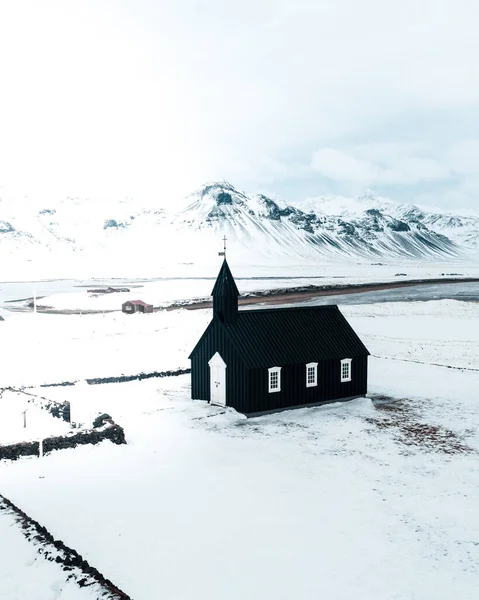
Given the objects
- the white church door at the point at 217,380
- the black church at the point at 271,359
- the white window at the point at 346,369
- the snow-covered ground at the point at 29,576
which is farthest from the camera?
the white window at the point at 346,369

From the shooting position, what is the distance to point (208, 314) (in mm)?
79938

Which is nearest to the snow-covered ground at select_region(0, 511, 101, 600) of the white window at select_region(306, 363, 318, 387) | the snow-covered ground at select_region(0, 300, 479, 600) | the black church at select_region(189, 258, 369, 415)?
the snow-covered ground at select_region(0, 300, 479, 600)

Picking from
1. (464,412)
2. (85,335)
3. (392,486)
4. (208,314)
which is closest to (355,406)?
(464,412)

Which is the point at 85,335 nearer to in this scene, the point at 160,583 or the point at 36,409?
the point at 36,409

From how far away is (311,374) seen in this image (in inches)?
1362

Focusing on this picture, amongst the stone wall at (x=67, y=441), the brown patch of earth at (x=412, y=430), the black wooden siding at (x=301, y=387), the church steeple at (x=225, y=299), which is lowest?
the brown patch of earth at (x=412, y=430)

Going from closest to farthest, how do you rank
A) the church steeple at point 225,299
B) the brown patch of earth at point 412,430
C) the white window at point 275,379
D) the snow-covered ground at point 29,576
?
the snow-covered ground at point 29,576 < the brown patch of earth at point 412,430 < the white window at point 275,379 < the church steeple at point 225,299

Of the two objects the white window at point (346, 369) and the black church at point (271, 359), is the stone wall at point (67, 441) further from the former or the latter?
the white window at point (346, 369)

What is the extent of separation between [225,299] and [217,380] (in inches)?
184

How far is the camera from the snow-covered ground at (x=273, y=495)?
16.1m

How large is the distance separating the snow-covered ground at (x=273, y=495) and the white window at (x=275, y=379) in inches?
64.2

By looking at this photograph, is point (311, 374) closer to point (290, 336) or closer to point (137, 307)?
point (290, 336)

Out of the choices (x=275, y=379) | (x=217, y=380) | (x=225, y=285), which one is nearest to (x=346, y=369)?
(x=275, y=379)

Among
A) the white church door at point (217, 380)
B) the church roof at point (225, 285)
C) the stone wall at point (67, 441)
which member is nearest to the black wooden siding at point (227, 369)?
the white church door at point (217, 380)
